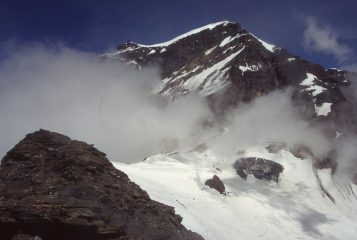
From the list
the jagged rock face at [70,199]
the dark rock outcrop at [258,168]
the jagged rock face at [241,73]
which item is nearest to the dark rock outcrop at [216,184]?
the dark rock outcrop at [258,168]

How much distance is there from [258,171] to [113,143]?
31618 millimetres

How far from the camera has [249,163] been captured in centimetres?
6556

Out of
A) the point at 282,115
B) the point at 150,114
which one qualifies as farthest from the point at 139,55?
the point at 282,115

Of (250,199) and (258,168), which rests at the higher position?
(258,168)

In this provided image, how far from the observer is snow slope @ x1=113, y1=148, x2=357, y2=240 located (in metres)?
45.5

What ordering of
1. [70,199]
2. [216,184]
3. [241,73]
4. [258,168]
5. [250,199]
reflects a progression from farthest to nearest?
[241,73] < [258,168] < [250,199] < [216,184] < [70,199]

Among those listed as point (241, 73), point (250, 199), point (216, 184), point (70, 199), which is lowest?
point (70, 199)

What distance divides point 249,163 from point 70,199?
140ft

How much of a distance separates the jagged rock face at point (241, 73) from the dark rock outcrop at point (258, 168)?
58.1ft

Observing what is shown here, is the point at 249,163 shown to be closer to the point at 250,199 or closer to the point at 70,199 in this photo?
A: the point at 250,199

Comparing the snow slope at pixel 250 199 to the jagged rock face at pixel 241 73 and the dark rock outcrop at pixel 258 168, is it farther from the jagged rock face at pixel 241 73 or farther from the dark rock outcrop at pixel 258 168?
the jagged rock face at pixel 241 73

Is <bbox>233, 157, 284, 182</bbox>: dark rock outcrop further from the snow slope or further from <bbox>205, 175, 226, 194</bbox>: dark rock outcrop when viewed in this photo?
<bbox>205, 175, 226, 194</bbox>: dark rock outcrop

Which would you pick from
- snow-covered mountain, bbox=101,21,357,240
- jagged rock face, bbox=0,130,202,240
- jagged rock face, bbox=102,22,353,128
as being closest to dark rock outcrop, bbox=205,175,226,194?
snow-covered mountain, bbox=101,21,357,240

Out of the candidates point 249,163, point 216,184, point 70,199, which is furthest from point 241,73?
point 70,199
